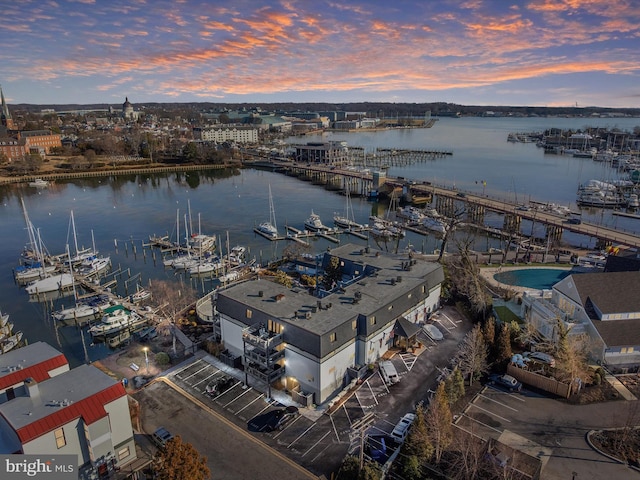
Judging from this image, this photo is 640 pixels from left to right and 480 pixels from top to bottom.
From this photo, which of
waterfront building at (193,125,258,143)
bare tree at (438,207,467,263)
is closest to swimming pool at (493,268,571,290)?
bare tree at (438,207,467,263)

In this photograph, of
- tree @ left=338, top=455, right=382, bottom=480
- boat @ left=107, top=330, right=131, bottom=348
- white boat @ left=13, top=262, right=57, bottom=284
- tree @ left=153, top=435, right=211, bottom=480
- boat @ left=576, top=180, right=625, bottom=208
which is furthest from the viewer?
boat @ left=576, top=180, right=625, bottom=208

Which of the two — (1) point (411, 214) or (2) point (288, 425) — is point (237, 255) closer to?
(1) point (411, 214)

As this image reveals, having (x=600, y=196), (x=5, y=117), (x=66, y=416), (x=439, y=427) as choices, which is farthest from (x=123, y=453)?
(x=5, y=117)

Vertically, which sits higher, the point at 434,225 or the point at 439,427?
the point at 439,427

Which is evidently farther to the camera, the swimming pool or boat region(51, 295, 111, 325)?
the swimming pool

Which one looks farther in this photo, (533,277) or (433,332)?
(533,277)

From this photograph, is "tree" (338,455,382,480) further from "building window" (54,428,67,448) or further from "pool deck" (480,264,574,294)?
"pool deck" (480,264,574,294)

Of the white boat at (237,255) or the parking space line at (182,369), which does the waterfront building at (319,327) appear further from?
the white boat at (237,255)
